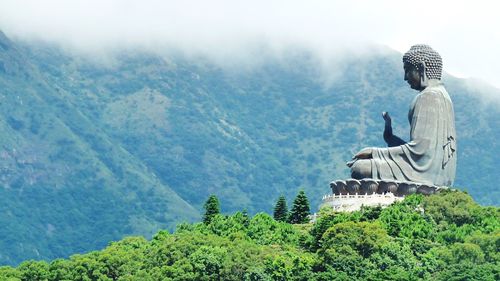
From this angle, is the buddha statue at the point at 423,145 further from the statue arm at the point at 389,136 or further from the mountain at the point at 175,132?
the mountain at the point at 175,132

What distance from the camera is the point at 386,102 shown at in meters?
154

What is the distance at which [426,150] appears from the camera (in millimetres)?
101812

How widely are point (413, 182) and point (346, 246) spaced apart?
508 inches

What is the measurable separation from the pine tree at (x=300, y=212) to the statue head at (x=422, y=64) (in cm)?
731

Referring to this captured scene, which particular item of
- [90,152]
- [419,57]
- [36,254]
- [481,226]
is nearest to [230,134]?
[90,152]

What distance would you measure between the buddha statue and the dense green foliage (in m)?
4.29

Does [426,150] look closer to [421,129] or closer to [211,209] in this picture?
[421,129]

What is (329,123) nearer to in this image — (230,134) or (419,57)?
(230,134)

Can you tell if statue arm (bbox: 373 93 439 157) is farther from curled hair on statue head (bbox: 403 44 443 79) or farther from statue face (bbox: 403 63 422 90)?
curled hair on statue head (bbox: 403 44 443 79)

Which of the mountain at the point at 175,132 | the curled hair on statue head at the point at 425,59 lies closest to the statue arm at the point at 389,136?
the curled hair on statue head at the point at 425,59

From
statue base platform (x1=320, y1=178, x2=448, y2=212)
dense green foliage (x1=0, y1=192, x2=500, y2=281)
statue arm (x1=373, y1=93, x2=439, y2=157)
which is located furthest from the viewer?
statue arm (x1=373, y1=93, x2=439, y2=157)

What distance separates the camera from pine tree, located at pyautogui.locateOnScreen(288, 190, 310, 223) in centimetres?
10125

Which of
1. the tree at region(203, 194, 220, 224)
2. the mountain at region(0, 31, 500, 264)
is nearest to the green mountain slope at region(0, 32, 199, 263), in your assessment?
the mountain at region(0, 31, 500, 264)

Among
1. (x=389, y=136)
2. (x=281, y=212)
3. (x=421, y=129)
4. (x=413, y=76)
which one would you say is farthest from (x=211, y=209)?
(x=413, y=76)
